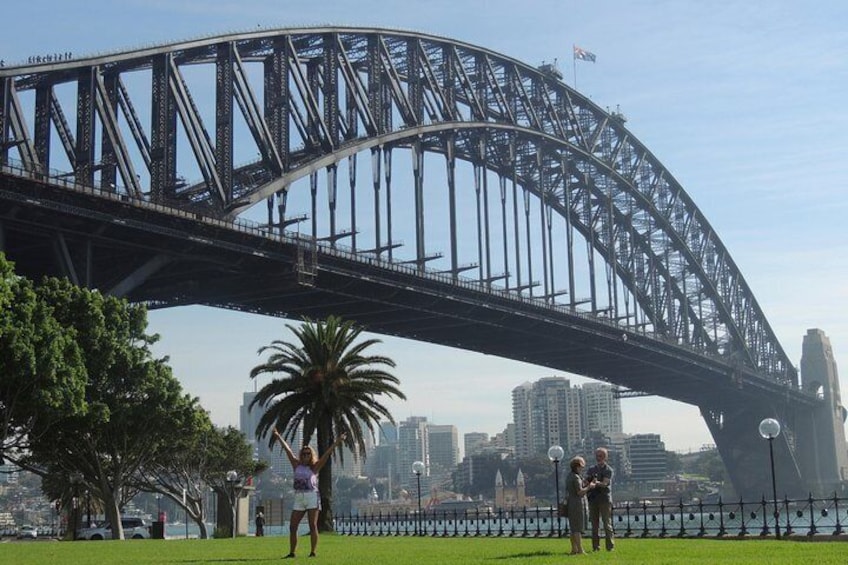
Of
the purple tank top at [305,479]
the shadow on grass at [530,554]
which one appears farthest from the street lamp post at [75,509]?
the shadow on grass at [530,554]

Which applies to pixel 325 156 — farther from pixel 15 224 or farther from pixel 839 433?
pixel 839 433

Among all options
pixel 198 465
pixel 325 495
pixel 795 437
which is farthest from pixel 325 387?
pixel 795 437

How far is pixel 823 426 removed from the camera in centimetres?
17962

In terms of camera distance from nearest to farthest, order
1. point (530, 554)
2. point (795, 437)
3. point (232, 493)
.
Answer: point (530, 554)
point (232, 493)
point (795, 437)

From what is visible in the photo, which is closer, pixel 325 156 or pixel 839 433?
pixel 325 156

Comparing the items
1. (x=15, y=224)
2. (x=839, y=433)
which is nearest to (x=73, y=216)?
(x=15, y=224)

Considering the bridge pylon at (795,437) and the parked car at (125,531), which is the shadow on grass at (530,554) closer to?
the parked car at (125,531)

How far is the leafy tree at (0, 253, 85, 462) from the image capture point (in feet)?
136

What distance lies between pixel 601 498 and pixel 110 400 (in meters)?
33.7

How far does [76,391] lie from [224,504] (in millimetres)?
22369

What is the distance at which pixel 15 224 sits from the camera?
60719 millimetres

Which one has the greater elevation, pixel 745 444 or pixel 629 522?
pixel 745 444

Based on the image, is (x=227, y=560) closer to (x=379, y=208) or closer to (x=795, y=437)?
(x=379, y=208)

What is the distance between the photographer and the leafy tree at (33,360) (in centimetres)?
4144
